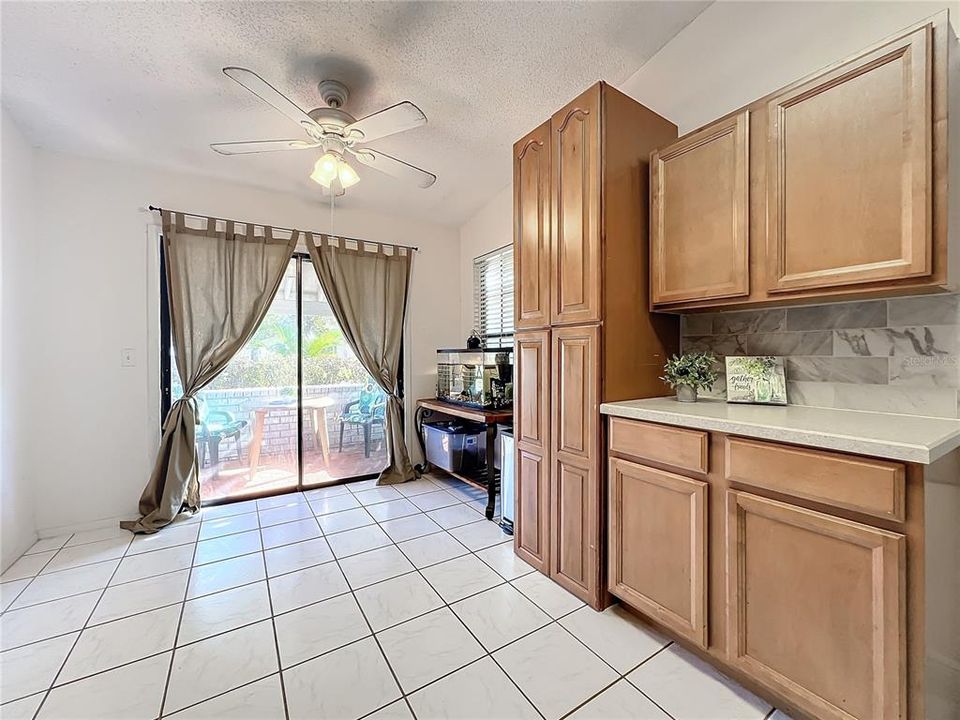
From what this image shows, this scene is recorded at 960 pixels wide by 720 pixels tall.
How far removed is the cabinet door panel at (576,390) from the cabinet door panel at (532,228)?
0.20 metres

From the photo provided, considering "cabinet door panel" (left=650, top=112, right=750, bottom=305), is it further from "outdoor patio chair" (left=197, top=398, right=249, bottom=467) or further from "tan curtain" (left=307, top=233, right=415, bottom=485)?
"outdoor patio chair" (left=197, top=398, right=249, bottom=467)

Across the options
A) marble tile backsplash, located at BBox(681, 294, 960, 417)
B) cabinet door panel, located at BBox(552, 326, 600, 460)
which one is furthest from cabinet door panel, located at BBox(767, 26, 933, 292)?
cabinet door panel, located at BBox(552, 326, 600, 460)

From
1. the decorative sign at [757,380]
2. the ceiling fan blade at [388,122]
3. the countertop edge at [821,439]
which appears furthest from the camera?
the ceiling fan blade at [388,122]

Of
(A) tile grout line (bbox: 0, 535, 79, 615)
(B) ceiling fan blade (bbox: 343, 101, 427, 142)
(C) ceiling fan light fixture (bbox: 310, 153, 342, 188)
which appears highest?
(B) ceiling fan blade (bbox: 343, 101, 427, 142)

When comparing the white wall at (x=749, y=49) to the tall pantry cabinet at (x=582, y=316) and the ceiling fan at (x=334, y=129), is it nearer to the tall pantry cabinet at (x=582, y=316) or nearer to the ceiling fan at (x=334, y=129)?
the tall pantry cabinet at (x=582, y=316)

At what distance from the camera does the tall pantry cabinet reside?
178 cm

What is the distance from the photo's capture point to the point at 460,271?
414 cm

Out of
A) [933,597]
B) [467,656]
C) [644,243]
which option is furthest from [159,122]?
[933,597]

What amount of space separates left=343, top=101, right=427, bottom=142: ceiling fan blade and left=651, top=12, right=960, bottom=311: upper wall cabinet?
1161 mm

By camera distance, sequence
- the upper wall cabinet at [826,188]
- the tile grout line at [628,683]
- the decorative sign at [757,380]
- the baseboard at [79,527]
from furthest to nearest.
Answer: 1. the baseboard at [79,527]
2. the decorative sign at [757,380]
3. the tile grout line at [628,683]
4. the upper wall cabinet at [826,188]

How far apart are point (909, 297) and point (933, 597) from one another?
98cm

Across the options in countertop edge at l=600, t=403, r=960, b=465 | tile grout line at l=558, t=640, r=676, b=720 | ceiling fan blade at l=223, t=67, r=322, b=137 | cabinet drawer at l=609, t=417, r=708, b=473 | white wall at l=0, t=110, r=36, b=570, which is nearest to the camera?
countertop edge at l=600, t=403, r=960, b=465

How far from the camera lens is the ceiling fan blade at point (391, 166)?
7.30 feet

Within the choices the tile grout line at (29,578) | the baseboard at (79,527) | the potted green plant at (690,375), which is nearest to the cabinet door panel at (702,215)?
the potted green plant at (690,375)
